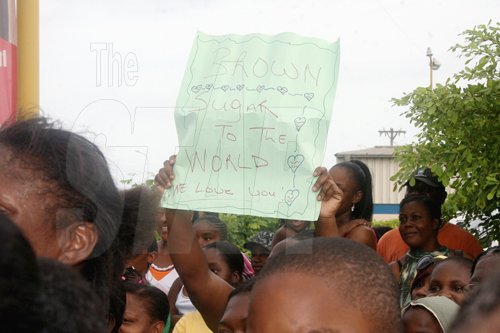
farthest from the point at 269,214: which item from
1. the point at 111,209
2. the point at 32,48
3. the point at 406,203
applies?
the point at 406,203

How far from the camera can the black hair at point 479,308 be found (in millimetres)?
1021

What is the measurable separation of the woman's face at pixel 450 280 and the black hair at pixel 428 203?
1.18m

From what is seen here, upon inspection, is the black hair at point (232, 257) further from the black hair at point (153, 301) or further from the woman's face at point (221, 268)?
the black hair at point (153, 301)

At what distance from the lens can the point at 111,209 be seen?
1949 millimetres

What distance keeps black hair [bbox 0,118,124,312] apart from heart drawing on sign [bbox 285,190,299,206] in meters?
0.65

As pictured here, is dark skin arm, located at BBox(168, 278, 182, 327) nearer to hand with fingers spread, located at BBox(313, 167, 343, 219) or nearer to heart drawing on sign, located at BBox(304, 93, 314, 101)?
hand with fingers spread, located at BBox(313, 167, 343, 219)

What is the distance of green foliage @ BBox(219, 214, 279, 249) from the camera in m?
7.39

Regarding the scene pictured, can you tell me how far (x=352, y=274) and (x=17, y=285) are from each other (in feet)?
3.17

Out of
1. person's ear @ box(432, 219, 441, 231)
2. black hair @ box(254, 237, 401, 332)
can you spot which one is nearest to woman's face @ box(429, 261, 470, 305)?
person's ear @ box(432, 219, 441, 231)

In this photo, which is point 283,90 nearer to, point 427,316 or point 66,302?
point 427,316

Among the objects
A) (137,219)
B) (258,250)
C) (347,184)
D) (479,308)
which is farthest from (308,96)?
(258,250)

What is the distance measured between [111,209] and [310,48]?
2.96ft

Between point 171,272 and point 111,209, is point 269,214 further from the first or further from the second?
point 171,272

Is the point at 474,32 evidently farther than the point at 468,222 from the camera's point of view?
No
